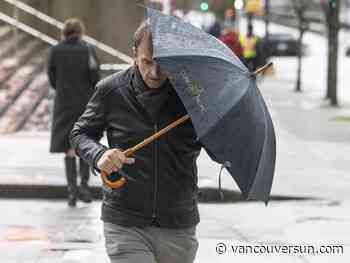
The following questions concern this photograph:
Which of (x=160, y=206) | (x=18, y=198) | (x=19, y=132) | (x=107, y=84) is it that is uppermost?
(x=107, y=84)

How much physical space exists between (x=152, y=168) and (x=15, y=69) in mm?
16979

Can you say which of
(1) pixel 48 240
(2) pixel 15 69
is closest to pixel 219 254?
(1) pixel 48 240

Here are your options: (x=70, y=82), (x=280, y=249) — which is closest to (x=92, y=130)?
(x=280, y=249)

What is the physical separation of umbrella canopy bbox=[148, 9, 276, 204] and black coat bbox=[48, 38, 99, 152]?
6.74 metres

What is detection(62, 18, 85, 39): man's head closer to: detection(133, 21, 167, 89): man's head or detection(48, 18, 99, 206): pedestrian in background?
detection(48, 18, 99, 206): pedestrian in background

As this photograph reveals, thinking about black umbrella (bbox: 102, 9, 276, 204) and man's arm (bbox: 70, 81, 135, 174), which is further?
man's arm (bbox: 70, 81, 135, 174)

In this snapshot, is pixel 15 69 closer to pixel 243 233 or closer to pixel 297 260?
pixel 243 233

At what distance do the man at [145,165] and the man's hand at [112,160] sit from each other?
4.3 inches

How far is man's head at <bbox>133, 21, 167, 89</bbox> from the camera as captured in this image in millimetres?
4930

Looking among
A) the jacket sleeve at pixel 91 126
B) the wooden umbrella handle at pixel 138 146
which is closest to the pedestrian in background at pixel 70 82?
the jacket sleeve at pixel 91 126

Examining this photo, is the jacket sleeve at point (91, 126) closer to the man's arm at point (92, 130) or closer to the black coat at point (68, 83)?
the man's arm at point (92, 130)

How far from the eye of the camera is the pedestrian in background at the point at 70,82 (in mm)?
11656

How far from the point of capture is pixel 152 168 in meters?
5.03

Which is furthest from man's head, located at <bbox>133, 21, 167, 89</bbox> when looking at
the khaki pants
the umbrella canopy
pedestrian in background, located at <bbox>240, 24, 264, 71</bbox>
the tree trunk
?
pedestrian in background, located at <bbox>240, 24, 264, 71</bbox>
